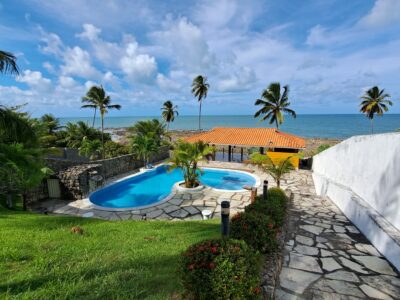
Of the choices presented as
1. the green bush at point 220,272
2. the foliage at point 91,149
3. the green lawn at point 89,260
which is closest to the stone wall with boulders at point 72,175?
the foliage at point 91,149

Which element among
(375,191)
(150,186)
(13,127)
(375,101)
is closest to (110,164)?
(150,186)

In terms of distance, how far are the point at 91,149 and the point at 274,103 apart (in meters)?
19.9

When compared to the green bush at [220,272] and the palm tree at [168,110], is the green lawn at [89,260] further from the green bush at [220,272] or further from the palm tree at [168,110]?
the palm tree at [168,110]

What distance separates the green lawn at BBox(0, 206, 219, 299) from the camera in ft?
9.05

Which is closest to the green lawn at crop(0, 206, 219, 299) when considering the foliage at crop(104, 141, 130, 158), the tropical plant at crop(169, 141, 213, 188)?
the tropical plant at crop(169, 141, 213, 188)

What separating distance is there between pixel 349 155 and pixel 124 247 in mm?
7412

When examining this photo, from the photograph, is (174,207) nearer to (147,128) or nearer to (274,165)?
(274,165)

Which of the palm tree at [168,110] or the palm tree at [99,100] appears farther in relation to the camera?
the palm tree at [168,110]

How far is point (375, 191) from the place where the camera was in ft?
16.5

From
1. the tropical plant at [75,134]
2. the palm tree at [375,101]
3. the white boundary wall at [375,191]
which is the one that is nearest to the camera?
the white boundary wall at [375,191]

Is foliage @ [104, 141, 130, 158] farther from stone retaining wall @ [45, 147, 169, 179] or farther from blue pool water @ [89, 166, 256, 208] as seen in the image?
blue pool water @ [89, 166, 256, 208]

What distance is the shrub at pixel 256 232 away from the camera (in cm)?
364

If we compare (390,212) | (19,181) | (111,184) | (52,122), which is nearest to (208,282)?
(390,212)

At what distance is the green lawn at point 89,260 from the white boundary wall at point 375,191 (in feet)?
11.0
